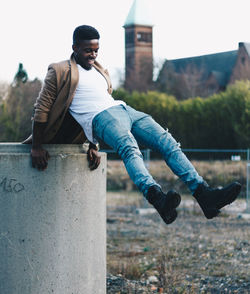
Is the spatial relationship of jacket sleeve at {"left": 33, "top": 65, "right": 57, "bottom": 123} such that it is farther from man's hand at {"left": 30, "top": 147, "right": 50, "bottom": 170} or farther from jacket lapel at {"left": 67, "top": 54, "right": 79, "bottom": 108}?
man's hand at {"left": 30, "top": 147, "right": 50, "bottom": 170}

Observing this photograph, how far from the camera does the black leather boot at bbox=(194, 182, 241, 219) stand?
434 centimetres

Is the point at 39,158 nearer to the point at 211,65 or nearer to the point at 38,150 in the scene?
the point at 38,150

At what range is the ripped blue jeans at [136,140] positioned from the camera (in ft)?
14.4

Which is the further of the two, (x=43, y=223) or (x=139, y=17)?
(x=139, y=17)

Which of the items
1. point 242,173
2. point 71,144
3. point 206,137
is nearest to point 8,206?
point 71,144

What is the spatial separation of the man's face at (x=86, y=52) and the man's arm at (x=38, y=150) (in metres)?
0.60

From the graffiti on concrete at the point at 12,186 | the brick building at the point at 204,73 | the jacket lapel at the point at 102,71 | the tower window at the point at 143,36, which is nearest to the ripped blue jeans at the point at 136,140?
the jacket lapel at the point at 102,71

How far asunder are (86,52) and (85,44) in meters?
0.06

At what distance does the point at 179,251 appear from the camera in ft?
32.1

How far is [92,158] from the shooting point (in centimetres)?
486

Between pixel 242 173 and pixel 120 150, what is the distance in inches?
500

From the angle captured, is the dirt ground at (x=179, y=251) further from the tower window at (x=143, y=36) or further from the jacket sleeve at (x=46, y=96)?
the tower window at (x=143, y=36)

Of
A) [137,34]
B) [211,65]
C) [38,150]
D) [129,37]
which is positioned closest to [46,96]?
[38,150]

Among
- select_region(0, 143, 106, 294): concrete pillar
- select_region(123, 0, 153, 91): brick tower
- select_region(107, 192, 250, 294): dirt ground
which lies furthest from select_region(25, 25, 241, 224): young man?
select_region(123, 0, 153, 91): brick tower
